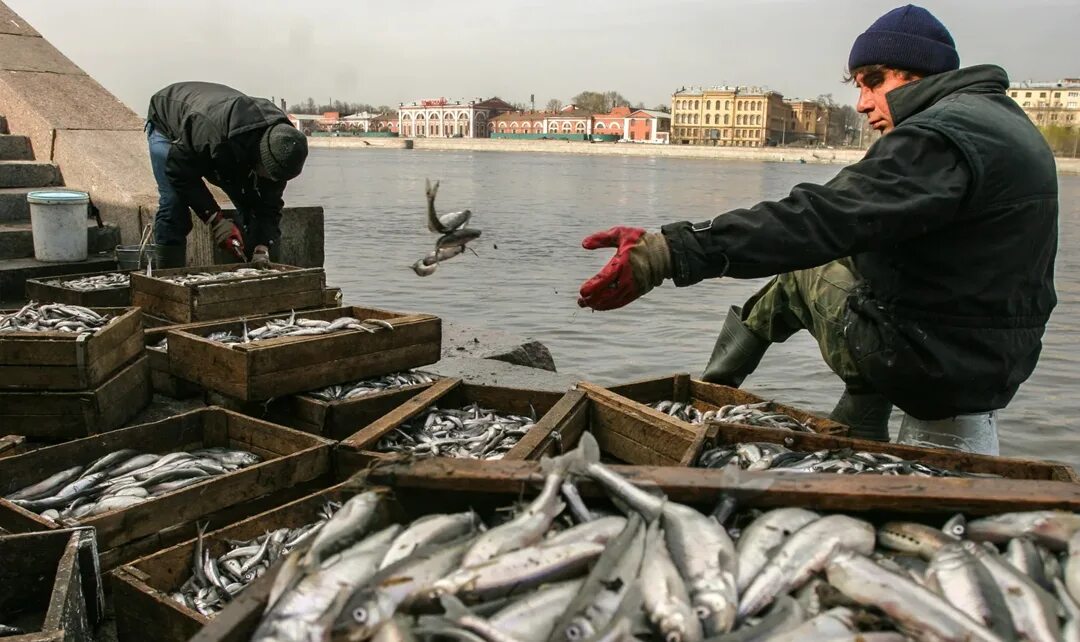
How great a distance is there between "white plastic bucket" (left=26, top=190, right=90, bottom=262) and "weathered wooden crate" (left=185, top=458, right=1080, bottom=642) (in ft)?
27.0

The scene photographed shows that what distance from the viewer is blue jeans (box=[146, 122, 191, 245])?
8.81 m

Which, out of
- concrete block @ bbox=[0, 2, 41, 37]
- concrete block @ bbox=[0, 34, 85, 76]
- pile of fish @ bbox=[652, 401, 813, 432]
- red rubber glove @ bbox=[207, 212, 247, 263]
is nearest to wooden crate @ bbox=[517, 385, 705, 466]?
pile of fish @ bbox=[652, 401, 813, 432]

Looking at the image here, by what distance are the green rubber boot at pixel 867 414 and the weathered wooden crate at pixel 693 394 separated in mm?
371

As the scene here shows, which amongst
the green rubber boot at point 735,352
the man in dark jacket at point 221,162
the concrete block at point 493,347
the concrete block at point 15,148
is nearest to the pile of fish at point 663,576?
the green rubber boot at point 735,352

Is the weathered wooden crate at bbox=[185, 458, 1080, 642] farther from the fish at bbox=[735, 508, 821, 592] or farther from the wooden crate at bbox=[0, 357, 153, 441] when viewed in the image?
the wooden crate at bbox=[0, 357, 153, 441]

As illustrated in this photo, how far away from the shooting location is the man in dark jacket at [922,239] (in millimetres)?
3754

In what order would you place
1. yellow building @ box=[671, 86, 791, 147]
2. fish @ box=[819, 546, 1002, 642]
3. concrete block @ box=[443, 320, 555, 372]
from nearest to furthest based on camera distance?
fish @ box=[819, 546, 1002, 642] < concrete block @ box=[443, 320, 555, 372] < yellow building @ box=[671, 86, 791, 147]

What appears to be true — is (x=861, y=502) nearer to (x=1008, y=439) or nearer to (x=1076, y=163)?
(x=1008, y=439)

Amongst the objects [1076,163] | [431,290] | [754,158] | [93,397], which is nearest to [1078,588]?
[93,397]

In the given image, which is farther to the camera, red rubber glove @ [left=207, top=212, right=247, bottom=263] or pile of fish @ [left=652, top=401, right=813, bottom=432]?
red rubber glove @ [left=207, top=212, right=247, bottom=263]

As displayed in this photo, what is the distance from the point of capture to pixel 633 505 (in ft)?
8.91

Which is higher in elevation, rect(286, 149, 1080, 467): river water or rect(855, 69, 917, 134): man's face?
rect(855, 69, 917, 134): man's face

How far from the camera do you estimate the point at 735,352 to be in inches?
255

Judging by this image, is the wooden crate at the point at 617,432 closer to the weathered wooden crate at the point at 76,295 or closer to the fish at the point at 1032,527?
→ the fish at the point at 1032,527
